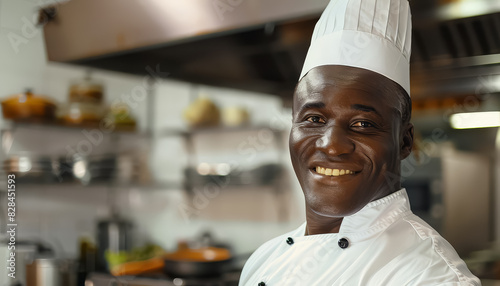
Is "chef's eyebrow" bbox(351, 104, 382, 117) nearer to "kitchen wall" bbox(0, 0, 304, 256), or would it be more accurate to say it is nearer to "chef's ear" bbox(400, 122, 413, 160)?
"chef's ear" bbox(400, 122, 413, 160)

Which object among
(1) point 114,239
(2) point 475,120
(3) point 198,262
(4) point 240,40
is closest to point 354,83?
(2) point 475,120

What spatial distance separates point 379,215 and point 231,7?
0.82 metres

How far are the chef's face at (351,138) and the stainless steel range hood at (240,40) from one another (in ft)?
1.73

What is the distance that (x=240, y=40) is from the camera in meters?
1.45

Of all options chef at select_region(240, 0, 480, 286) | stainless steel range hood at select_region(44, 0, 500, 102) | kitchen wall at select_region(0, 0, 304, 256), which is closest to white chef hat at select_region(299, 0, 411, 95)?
chef at select_region(240, 0, 480, 286)

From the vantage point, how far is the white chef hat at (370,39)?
0.63 metres

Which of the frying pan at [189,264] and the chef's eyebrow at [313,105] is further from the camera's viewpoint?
the frying pan at [189,264]

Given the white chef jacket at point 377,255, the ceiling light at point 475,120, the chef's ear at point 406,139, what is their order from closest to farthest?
the white chef jacket at point 377,255
the chef's ear at point 406,139
the ceiling light at point 475,120

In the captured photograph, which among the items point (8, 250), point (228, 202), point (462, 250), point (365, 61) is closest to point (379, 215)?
point (365, 61)

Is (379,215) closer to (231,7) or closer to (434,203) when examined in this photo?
(434,203)

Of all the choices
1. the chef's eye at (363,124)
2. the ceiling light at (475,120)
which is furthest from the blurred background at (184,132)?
the chef's eye at (363,124)

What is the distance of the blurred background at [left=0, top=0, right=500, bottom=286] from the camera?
43.4 inches

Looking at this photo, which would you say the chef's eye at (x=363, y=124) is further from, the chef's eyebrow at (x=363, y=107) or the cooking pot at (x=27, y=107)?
the cooking pot at (x=27, y=107)

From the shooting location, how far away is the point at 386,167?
631 mm
